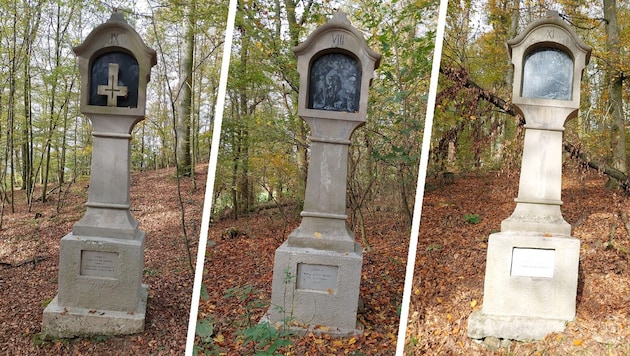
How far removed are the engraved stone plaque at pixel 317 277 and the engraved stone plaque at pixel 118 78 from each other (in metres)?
2.47

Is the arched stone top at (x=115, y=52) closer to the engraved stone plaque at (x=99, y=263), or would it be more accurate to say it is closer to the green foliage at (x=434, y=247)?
the engraved stone plaque at (x=99, y=263)

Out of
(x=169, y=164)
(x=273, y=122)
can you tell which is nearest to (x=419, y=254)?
(x=273, y=122)

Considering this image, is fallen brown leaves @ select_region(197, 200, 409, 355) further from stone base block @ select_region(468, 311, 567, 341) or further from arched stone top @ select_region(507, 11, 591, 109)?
arched stone top @ select_region(507, 11, 591, 109)

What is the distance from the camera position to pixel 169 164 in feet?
60.1

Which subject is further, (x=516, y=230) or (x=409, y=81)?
(x=409, y=81)

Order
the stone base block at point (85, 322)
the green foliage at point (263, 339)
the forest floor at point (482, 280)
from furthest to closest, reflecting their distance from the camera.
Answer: the stone base block at point (85, 322), the forest floor at point (482, 280), the green foliage at point (263, 339)

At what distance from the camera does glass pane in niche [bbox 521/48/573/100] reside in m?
4.80

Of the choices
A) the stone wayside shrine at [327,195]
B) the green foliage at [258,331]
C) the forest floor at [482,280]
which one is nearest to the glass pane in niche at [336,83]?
the stone wayside shrine at [327,195]

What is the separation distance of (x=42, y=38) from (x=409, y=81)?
8.88 meters

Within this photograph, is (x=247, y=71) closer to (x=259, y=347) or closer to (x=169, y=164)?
(x=259, y=347)

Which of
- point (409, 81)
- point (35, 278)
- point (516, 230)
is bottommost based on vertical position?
point (35, 278)

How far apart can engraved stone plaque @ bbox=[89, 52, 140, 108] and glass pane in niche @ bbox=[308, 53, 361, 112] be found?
6.06 feet

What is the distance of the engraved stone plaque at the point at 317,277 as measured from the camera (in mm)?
4785

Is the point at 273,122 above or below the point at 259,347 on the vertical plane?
above
